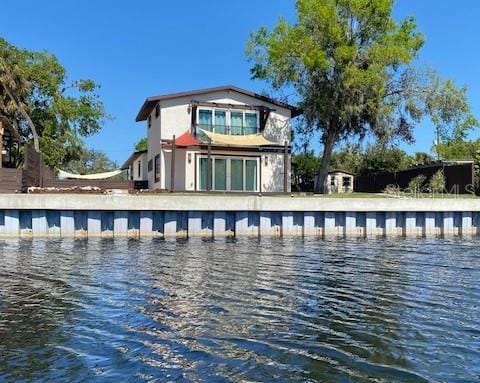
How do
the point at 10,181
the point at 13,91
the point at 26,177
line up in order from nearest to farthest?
the point at 10,181 < the point at 26,177 < the point at 13,91

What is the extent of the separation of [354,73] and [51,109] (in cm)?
2289

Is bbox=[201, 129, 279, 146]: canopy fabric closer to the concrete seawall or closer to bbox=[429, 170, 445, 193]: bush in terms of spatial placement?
bbox=[429, 170, 445, 193]: bush

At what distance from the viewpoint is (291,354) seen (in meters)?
5.46

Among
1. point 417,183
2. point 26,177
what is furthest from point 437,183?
point 26,177

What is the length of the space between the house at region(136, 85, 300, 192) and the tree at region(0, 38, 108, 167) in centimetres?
1022

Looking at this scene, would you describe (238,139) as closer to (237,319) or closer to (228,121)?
(228,121)

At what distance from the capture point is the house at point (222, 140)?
103 ft

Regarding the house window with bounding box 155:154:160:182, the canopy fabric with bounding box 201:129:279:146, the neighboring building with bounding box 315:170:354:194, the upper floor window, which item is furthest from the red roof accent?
the neighboring building with bounding box 315:170:354:194

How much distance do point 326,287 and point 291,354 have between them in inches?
151

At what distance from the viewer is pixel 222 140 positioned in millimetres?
30688

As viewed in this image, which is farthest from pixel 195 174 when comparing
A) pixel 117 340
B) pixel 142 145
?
pixel 142 145

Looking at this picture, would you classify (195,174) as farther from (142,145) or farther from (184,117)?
(142,145)

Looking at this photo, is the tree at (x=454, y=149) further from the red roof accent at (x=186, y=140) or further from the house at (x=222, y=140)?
the red roof accent at (x=186, y=140)

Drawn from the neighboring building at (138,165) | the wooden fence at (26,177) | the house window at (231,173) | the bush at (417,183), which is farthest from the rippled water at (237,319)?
the neighboring building at (138,165)
